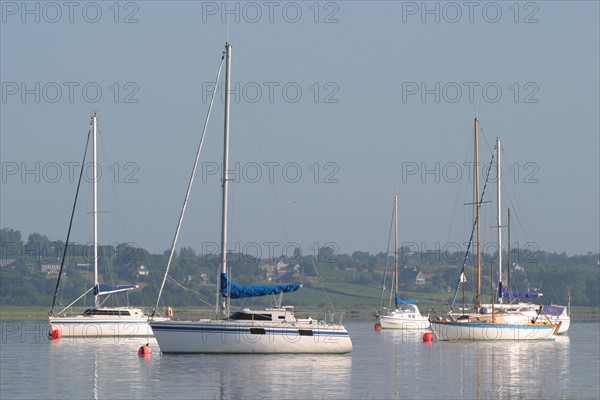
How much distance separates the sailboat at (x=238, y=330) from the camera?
6003cm

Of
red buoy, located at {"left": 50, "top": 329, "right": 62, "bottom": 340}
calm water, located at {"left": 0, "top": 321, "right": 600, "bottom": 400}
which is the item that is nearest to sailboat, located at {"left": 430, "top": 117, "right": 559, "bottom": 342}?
calm water, located at {"left": 0, "top": 321, "right": 600, "bottom": 400}

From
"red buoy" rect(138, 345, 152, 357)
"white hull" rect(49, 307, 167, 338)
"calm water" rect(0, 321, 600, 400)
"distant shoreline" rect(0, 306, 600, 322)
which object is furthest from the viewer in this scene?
"distant shoreline" rect(0, 306, 600, 322)

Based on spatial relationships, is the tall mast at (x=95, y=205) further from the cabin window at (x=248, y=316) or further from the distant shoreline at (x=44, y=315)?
the distant shoreline at (x=44, y=315)

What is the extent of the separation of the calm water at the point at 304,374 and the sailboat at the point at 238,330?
0.65 m

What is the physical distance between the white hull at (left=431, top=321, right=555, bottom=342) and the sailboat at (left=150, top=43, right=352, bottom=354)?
22253 mm

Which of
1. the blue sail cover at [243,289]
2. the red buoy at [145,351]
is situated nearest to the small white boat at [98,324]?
the red buoy at [145,351]

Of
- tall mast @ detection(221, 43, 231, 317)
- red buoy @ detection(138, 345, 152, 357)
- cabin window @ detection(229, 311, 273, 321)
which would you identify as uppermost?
tall mast @ detection(221, 43, 231, 317)

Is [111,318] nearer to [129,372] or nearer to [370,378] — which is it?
[129,372]

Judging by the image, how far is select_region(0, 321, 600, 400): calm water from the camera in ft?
152

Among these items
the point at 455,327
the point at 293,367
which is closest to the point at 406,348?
the point at 455,327

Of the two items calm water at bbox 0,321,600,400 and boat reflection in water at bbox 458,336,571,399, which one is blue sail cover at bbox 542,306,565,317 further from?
calm water at bbox 0,321,600,400

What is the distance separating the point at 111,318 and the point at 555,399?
157ft

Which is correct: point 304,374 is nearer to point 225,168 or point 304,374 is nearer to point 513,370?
point 513,370

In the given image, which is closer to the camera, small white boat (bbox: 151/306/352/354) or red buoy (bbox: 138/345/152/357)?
small white boat (bbox: 151/306/352/354)
